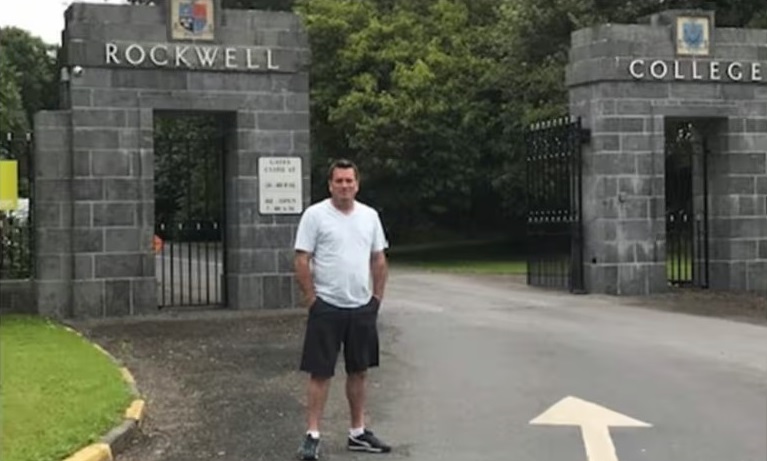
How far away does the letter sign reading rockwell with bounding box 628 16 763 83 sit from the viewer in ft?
56.3

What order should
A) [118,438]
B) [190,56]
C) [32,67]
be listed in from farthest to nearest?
[32,67] < [190,56] < [118,438]

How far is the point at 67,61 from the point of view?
1452 cm

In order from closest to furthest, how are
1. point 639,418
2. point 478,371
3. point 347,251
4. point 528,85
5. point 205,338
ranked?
point 347,251 < point 639,418 < point 478,371 < point 205,338 < point 528,85

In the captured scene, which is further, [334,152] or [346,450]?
[334,152]

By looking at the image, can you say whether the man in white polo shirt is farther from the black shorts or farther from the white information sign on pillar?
the white information sign on pillar

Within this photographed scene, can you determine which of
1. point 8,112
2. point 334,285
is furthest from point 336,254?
point 8,112

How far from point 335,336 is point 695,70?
39.3ft

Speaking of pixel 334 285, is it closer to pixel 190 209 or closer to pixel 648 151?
pixel 648 151

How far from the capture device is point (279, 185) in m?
15.4

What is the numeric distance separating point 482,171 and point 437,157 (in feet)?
5.46

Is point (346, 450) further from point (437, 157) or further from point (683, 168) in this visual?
point (437, 157)

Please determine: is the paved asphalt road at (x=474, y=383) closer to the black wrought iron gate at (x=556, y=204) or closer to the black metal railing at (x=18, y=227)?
the black metal railing at (x=18, y=227)

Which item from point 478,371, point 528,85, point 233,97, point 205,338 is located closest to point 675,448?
point 478,371

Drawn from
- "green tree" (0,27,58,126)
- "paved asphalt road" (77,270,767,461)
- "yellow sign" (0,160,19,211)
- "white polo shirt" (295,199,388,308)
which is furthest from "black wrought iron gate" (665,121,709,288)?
"green tree" (0,27,58,126)
